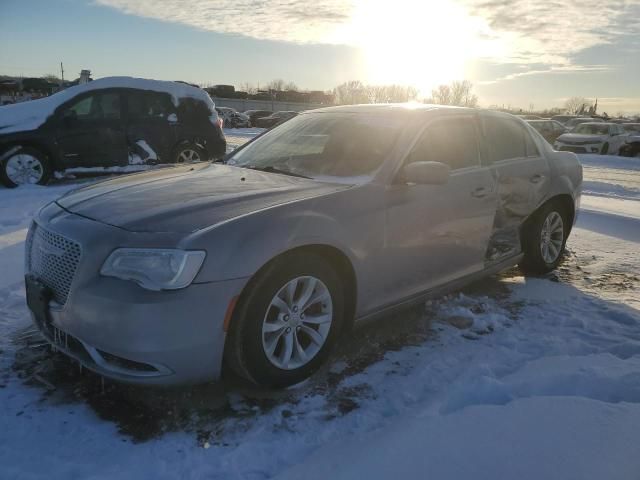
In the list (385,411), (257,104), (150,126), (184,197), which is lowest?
(385,411)

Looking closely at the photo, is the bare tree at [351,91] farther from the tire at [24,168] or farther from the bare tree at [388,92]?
the tire at [24,168]

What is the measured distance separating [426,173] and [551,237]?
2346 millimetres

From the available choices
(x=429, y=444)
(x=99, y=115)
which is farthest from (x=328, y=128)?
(x=99, y=115)

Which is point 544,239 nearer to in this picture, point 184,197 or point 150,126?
point 184,197

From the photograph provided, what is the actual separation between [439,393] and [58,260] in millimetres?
2103

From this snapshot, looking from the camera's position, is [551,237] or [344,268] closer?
[344,268]

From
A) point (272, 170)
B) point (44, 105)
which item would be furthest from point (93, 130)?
point (272, 170)

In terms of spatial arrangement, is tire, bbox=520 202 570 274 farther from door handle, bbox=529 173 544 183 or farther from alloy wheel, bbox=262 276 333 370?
alloy wheel, bbox=262 276 333 370

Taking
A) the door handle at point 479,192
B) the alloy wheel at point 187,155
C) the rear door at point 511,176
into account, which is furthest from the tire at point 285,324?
the alloy wheel at point 187,155

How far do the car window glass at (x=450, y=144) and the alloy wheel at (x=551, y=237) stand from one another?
4.10 ft

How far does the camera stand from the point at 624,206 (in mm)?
8602

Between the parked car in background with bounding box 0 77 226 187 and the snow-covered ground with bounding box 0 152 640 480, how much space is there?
5.08 m

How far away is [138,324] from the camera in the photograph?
2.34m

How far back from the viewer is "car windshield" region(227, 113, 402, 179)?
346cm
